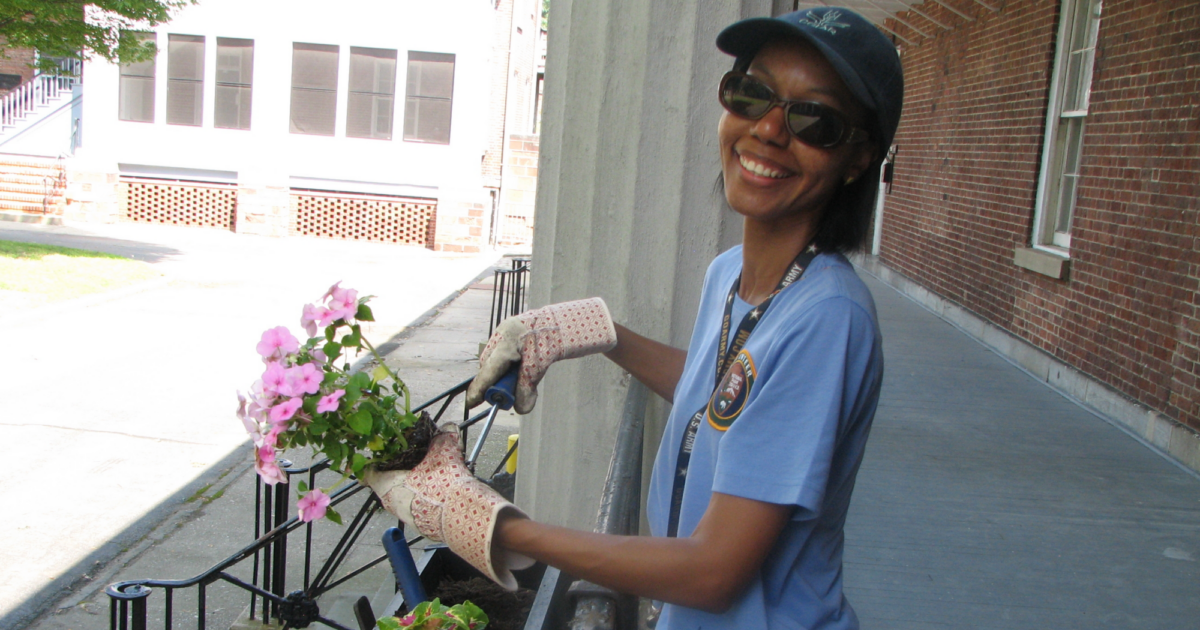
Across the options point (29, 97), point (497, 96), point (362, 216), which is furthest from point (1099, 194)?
point (29, 97)

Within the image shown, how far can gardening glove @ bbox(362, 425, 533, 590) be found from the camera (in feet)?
4.40

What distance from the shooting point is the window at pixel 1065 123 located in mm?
8984

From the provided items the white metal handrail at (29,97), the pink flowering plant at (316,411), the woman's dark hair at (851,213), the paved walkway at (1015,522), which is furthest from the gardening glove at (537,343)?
the white metal handrail at (29,97)

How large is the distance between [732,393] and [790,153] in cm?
41

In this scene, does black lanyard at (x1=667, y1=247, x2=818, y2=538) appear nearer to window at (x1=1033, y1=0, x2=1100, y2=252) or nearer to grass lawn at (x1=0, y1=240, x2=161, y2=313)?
window at (x1=1033, y1=0, x2=1100, y2=252)

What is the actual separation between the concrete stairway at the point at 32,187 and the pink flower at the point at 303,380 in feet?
80.0

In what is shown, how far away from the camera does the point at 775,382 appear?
1262 millimetres

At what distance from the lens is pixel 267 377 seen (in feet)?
4.83

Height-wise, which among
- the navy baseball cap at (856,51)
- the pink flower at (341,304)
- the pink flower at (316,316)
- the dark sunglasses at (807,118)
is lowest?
the pink flower at (316,316)

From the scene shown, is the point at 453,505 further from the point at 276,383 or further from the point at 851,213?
the point at 851,213

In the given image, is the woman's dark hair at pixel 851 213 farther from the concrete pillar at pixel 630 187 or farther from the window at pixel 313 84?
the window at pixel 313 84

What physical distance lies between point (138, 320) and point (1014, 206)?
9634mm

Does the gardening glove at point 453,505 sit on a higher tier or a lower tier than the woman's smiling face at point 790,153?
lower

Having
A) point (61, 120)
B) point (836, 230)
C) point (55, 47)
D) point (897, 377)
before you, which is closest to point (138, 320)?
point (55, 47)
